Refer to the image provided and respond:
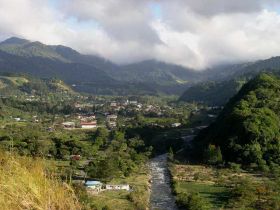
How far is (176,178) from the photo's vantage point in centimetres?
3706

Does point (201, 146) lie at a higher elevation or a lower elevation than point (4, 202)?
lower

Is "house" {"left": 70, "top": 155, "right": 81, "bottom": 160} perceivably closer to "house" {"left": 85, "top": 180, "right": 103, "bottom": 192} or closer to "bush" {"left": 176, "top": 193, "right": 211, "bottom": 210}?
"house" {"left": 85, "top": 180, "right": 103, "bottom": 192}

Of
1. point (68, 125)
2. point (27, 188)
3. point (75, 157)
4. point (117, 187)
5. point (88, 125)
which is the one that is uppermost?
point (27, 188)

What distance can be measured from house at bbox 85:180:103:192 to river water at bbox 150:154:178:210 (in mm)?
3650

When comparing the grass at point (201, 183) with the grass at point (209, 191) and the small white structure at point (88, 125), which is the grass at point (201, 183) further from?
the small white structure at point (88, 125)

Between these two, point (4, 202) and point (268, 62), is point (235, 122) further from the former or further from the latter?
point (268, 62)

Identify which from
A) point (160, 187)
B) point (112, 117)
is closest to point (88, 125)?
point (112, 117)

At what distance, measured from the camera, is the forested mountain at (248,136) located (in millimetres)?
42656

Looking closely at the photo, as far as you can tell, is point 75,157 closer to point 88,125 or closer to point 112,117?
point 88,125

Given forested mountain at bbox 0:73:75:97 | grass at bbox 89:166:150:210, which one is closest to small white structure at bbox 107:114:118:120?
forested mountain at bbox 0:73:75:97

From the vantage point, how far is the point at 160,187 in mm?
34656

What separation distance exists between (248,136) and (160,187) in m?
13.3

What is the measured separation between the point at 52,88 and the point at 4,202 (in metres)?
165

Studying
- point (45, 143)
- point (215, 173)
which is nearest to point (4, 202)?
point (215, 173)
